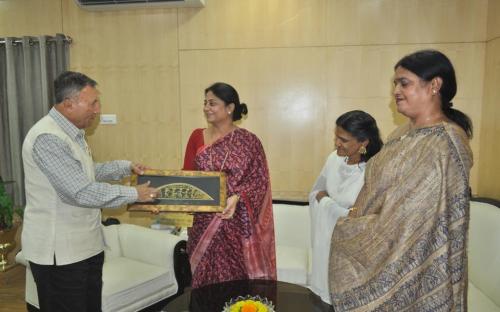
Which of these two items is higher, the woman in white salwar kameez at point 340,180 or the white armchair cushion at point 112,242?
the woman in white salwar kameez at point 340,180

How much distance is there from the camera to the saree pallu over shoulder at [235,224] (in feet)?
7.36

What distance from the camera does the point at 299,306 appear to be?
2.07m

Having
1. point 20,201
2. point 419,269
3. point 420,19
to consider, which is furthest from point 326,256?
point 20,201

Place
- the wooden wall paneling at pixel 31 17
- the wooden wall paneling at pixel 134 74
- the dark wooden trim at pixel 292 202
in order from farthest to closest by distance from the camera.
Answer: the wooden wall paneling at pixel 31 17 < the wooden wall paneling at pixel 134 74 < the dark wooden trim at pixel 292 202

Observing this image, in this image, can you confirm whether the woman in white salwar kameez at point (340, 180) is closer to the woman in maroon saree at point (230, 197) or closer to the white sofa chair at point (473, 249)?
the woman in maroon saree at point (230, 197)

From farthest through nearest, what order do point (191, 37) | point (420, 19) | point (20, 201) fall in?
1. point (20, 201)
2. point (191, 37)
3. point (420, 19)

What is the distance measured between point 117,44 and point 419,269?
348 centimetres

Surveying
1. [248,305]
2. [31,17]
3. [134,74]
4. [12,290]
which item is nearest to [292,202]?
[248,305]

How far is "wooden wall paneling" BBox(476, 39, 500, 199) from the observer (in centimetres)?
302

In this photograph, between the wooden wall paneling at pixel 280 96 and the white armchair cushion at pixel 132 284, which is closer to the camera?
the white armchair cushion at pixel 132 284

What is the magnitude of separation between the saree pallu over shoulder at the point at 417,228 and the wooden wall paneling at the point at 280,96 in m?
2.33

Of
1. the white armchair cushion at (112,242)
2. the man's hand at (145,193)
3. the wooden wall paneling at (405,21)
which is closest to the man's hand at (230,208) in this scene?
the man's hand at (145,193)

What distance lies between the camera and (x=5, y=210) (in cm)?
337

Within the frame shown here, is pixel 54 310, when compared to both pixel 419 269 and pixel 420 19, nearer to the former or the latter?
pixel 419 269
